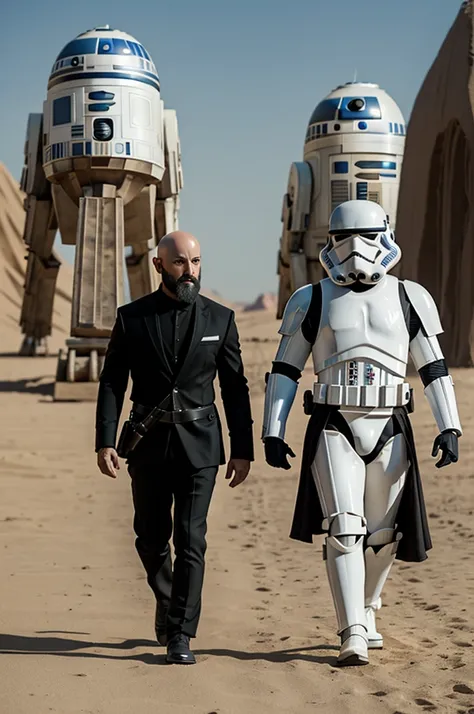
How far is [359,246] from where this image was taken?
4.36 meters

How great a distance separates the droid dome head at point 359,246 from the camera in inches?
171

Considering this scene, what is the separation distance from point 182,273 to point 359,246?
28.5 inches

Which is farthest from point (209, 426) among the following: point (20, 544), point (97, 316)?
point (97, 316)

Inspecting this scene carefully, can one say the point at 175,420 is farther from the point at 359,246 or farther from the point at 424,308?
the point at 424,308

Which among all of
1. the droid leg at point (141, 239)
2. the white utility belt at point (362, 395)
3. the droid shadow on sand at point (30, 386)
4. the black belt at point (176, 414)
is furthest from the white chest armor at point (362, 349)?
the droid leg at point (141, 239)

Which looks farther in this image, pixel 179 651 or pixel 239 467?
pixel 239 467

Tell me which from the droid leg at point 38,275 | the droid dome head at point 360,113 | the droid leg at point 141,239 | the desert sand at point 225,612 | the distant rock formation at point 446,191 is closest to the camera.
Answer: the desert sand at point 225,612

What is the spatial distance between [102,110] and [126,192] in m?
1.06

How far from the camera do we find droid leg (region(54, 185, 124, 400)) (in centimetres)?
1274

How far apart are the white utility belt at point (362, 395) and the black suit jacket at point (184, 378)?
1.10 feet

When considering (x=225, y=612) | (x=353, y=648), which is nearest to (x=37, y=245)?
(x=225, y=612)

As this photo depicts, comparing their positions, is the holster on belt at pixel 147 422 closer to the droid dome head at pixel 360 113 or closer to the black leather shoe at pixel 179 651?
the black leather shoe at pixel 179 651

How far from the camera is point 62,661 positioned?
420cm

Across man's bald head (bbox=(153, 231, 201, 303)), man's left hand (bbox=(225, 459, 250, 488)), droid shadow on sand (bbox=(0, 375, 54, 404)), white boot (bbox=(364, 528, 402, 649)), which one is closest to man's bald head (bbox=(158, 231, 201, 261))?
man's bald head (bbox=(153, 231, 201, 303))
